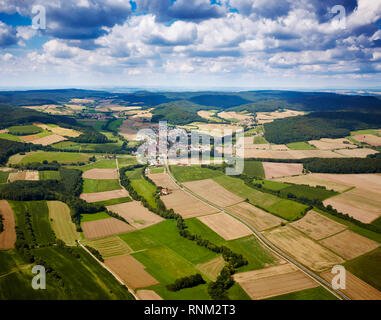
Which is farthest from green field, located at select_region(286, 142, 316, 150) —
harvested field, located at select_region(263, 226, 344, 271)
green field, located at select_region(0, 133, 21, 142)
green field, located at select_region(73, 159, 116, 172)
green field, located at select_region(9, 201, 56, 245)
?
green field, located at select_region(0, 133, 21, 142)

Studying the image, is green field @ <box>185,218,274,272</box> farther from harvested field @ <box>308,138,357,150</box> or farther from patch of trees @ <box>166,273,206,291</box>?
harvested field @ <box>308,138,357,150</box>

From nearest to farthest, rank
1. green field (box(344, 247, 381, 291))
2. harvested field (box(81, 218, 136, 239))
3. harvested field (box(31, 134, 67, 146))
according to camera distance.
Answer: green field (box(344, 247, 381, 291))
harvested field (box(81, 218, 136, 239))
harvested field (box(31, 134, 67, 146))

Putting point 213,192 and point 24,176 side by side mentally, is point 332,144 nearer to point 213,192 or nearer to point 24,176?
point 213,192

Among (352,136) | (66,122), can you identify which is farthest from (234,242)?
(66,122)

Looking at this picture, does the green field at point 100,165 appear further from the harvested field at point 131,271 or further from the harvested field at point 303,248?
the harvested field at point 303,248

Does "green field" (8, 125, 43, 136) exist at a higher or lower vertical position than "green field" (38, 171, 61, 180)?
higher

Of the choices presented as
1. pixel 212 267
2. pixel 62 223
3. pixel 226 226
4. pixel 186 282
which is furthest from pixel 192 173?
pixel 186 282

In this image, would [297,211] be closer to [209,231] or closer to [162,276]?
[209,231]
